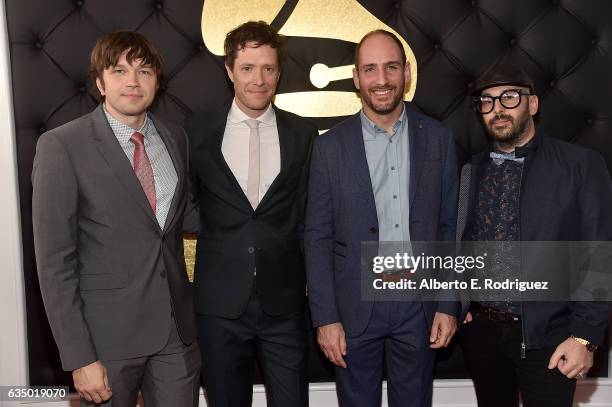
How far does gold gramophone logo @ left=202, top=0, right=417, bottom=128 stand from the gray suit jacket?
840 millimetres

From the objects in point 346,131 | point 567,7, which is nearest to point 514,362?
point 346,131

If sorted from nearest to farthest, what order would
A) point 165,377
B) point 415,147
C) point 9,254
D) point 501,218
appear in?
1. point 165,377
2. point 501,218
3. point 415,147
4. point 9,254

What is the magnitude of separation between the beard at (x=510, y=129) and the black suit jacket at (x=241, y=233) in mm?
688

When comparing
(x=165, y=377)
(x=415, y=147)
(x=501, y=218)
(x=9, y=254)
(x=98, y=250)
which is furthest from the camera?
(x=9, y=254)

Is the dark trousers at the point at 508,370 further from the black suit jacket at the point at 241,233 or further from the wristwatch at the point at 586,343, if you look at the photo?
the black suit jacket at the point at 241,233

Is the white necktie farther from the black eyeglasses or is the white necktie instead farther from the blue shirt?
the black eyeglasses

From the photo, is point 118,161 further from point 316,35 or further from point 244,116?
point 316,35

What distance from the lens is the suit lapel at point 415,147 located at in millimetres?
1959

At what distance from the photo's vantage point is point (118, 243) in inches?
64.8

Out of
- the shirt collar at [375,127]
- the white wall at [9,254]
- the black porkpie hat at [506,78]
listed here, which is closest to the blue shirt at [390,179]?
the shirt collar at [375,127]

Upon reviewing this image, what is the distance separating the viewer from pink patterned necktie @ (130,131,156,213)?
5.61 ft

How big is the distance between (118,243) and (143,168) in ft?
0.81

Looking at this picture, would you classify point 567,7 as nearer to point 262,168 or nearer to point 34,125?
point 262,168

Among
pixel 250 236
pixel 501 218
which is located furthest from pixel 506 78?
pixel 250 236
